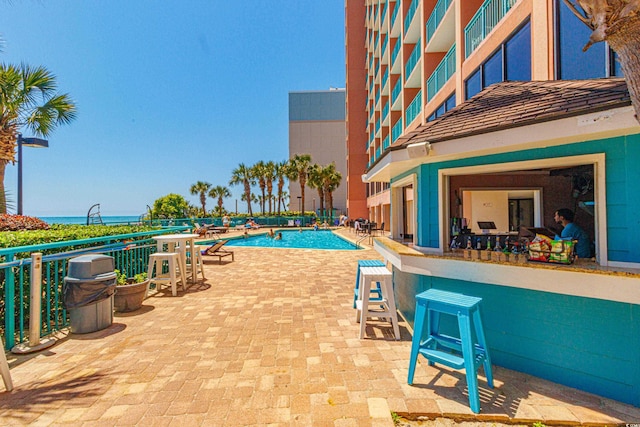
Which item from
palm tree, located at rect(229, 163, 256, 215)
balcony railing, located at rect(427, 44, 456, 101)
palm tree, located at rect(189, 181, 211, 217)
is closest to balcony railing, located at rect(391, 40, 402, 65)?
balcony railing, located at rect(427, 44, 456, 101)

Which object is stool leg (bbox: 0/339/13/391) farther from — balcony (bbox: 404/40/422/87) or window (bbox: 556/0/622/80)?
balcony (bbox: 404/40/422/87)

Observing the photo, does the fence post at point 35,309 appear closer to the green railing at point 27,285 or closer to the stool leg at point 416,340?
the green railing at point 27,285

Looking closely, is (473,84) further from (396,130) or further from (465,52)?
(396,130)

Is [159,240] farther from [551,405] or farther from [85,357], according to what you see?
[551,405]

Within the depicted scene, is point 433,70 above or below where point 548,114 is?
above

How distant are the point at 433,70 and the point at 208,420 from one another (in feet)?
49.8

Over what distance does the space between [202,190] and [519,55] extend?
54.9m

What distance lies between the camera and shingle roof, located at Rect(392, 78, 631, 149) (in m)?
2.83

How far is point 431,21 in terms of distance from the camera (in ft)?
41.5

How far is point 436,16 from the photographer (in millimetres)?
12023

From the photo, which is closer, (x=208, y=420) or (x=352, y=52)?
(x=208, y=420)

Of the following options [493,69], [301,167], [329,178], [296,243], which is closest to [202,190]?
[301,167]

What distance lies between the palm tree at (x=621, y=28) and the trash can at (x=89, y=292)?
19.4 feet

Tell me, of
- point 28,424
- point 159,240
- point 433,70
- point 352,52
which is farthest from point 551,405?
point 352,52
